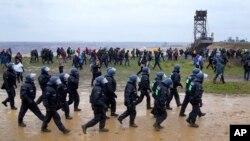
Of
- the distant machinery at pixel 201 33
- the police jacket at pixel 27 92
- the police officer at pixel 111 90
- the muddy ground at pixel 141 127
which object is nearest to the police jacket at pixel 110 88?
the police officer at pixel 111 90

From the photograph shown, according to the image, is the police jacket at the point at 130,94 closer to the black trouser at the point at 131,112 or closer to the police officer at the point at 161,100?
the black trouser at the point at 131,112

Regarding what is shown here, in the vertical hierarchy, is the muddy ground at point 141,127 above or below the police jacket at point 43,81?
below

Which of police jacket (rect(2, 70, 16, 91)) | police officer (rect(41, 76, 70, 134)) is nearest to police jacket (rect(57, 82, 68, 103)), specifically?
police officer (rect(41, 76, 70, 134))

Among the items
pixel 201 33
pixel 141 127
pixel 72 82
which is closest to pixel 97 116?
pixel 141 127

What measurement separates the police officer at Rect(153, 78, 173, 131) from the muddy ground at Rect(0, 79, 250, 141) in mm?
328

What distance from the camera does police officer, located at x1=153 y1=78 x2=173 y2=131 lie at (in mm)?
12383

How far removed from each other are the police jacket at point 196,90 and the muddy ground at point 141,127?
2.92ft

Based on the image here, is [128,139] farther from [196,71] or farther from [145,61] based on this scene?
[145,61]

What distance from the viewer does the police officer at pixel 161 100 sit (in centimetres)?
1238

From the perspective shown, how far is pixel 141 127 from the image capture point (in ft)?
42.7

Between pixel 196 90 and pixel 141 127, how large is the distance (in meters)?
2.04

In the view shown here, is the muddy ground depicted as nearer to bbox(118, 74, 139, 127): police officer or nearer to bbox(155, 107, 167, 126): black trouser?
bbox(155, 107, 167, 126): black trouser

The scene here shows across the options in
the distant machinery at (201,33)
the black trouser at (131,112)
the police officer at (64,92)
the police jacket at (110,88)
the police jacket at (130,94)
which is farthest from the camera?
the distant machinery at (201,33)

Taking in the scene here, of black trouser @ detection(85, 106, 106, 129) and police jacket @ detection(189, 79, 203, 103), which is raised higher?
police jacket @ detection(189, 79, 203, 103)
